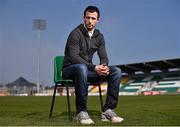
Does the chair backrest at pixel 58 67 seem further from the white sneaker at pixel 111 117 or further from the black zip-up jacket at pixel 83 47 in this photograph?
the white sneaker at pixel 111 117

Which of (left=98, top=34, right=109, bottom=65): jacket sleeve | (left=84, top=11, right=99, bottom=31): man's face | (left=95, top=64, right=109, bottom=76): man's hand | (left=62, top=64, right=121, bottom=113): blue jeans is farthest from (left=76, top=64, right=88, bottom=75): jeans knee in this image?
(left=84, top=11, right=99, bottom=31): man's face

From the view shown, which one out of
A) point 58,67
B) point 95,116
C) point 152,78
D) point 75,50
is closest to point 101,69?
point 75,50

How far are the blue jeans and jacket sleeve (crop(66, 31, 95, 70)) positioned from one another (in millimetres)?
72

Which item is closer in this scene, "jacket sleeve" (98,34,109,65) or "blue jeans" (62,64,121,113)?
"blue jeans" (62,64,121,113)

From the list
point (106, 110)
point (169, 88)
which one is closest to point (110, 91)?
point (106, 110)

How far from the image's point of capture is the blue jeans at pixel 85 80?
14.3 ft

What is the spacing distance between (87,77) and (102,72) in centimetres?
31

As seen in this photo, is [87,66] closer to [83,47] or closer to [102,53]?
[83,47]

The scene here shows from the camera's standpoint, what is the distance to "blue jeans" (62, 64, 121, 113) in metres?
4.35

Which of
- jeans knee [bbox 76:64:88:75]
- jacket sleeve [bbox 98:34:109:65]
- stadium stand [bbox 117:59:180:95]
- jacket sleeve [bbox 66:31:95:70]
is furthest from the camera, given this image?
stadium stand [bbox 117:59:180:95]

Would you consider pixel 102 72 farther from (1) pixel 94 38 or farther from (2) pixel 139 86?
(2) pixel 139 86

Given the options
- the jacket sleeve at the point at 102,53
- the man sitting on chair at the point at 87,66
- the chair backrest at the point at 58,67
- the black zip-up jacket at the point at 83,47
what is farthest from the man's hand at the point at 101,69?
the chair backrest at the point at 58,67

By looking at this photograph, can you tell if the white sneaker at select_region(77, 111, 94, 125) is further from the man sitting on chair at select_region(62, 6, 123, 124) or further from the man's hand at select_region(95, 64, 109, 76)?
the man's hand at select_region(95, 64, 109, 76)

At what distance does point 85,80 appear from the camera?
436 centimetres
